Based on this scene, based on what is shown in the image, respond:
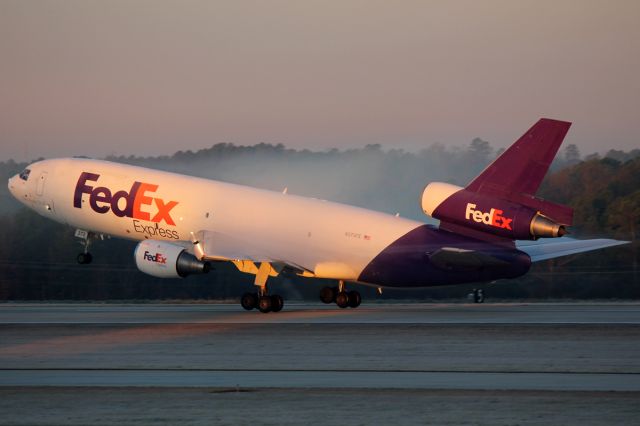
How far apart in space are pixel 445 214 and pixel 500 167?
290 cm

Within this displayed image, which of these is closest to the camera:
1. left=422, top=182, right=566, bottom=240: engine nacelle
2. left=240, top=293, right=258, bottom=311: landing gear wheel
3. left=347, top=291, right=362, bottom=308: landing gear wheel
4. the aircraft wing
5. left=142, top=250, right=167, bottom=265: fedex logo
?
left=422, top=182, right=566, bottom=240: engine nacelle

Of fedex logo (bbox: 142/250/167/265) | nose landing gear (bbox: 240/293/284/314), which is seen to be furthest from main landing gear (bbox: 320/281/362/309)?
fedex logo (bbox: 142/250/167/265)

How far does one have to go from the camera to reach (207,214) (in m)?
44.7

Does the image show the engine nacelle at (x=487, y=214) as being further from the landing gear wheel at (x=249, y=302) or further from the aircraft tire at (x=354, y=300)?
the landing gear wheel at (x=249, y=302)

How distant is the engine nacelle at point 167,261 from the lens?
41.5 metres

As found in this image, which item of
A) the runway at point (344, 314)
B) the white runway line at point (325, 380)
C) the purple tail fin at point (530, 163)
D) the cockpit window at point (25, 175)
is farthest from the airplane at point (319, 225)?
the white runway line at point (325, 380)

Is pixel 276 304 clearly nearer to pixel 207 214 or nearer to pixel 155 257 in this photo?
pixel 155 257

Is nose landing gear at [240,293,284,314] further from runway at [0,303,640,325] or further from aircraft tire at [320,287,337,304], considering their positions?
aircraft tire at [320,287,337,304]

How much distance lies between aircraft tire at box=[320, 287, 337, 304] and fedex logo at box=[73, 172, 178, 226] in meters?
7.37

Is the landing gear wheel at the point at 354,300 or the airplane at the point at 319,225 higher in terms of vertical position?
the airplane at the point at 319,225

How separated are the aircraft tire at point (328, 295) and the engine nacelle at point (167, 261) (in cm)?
635

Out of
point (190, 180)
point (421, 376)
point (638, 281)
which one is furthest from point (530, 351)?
point (638, 281)

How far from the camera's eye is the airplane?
121 ft

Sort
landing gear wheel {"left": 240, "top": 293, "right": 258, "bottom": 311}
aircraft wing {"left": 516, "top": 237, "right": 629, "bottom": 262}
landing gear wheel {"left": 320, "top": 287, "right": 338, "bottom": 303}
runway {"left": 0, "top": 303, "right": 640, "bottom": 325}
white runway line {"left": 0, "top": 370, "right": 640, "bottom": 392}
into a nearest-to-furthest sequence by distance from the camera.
→ white runway line {"left": 0, "top": 370, "right": 640, "bottom": 392}, runway {"left": 0, "top": 303, "right": 640, "bottom": 325}, aircraft wing {"left": 516, "top": 237, "right": 629, "bottom": 262}, landing gear wheel {"left": 240, "top": 293, "right": 258, "bottom": 311}, landing gear wheel {"left": 320, "top": 287, "right": 338, "bottom": 303}
